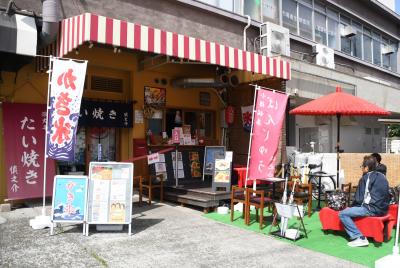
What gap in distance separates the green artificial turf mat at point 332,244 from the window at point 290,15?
9.13 meters

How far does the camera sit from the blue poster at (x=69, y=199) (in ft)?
22.4

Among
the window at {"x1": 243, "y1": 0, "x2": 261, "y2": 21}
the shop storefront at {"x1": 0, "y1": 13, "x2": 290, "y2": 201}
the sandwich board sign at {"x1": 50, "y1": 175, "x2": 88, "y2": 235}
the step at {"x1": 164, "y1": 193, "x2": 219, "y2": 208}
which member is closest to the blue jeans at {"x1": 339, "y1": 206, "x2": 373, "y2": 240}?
the step at {"x1": 164, "y1": 193, "x2": 219, "y2": 208}

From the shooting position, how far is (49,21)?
796 cm

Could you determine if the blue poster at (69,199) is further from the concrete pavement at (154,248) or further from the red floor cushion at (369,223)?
the red floor cushion at (369,223)

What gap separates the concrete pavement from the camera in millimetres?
5516

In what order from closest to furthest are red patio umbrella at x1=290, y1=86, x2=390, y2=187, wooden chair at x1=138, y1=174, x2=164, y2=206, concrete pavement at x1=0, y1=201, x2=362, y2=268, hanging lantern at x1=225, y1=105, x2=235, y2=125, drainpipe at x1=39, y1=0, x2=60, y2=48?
concrete pavement at x1=0, y1=201, x2=362, y2=268, drainpipe at x1=39, y1=0, x2=60, y2=48, red patio umbrella at x1=290, y1=86, x2=390, y2=187, wooden chair at x1=138, y1=174, x2=164, y2=206, hanging lantern at x1=225, y1=105, x2=235, y2=125

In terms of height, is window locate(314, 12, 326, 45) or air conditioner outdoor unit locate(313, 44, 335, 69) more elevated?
window locate(314, 12, 326, 45)

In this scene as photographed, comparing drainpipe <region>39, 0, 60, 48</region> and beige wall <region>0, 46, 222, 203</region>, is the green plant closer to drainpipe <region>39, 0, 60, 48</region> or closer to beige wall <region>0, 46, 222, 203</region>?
beige wall <region>0, 46, 222, 203</region>

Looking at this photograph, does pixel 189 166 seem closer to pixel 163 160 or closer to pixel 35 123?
pixel 163 160

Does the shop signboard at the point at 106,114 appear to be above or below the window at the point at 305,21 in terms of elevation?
below

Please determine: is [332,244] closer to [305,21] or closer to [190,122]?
[190,122]

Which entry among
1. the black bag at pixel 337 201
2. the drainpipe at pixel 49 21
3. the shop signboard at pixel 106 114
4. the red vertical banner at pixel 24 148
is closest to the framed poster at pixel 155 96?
the shop signboard at pixel 106 114

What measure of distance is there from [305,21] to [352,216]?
37.2 feet

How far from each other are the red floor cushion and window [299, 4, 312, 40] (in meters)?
10.3
